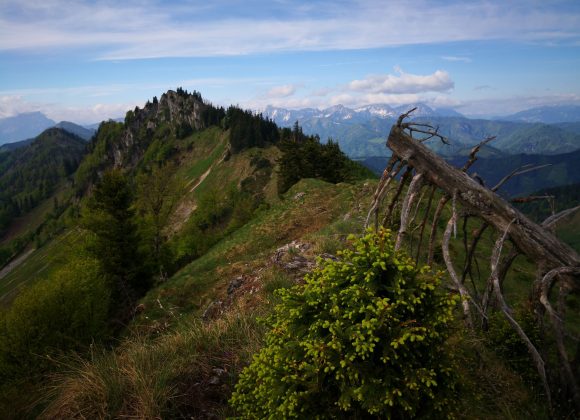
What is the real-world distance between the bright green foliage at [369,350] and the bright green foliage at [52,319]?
1735 centimetres

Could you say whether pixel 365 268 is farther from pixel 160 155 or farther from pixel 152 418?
pixel 160 155

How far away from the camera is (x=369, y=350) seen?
147 inches

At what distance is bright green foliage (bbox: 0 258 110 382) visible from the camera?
64.9ft

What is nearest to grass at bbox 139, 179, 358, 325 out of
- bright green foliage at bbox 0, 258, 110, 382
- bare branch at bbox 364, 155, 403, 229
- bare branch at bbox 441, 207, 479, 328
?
bright green foliage at bbox 0, 258, 110, 382

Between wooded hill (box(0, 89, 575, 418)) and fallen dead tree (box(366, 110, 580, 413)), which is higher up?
fallen dead tree (box(366, 110, 580, 413))

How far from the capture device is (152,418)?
5.00 metres

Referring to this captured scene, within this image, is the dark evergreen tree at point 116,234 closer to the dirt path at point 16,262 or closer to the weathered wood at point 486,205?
the weathered wood at point 486,205

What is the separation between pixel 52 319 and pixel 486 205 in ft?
86.3

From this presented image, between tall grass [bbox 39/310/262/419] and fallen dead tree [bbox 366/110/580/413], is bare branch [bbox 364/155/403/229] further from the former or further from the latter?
tall grass [bbox 39/310/262/419]

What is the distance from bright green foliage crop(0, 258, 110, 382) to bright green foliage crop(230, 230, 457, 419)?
17.3 m

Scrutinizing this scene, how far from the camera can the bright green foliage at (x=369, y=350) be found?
3.75 meters

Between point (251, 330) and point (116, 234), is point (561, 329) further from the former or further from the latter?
point (116, 234)

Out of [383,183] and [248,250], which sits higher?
[383,183]

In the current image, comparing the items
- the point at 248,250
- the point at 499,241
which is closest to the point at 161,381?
the point at 499,241
